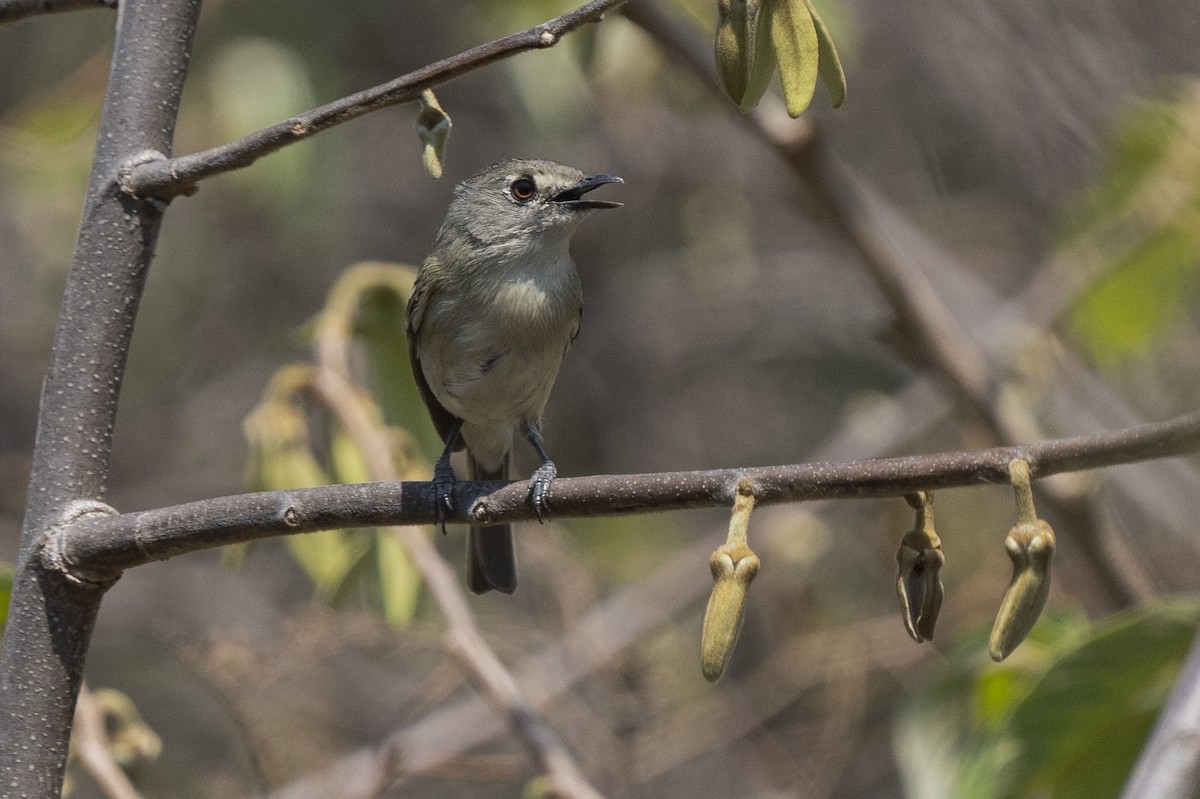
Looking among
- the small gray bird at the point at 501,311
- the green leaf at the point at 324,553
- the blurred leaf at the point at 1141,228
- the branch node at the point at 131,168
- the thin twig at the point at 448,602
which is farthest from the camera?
the small gray bird at the point at 501,311

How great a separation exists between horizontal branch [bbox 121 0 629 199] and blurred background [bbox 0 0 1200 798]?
1.33m

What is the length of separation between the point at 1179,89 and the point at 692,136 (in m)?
4.19

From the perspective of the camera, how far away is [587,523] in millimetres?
6789

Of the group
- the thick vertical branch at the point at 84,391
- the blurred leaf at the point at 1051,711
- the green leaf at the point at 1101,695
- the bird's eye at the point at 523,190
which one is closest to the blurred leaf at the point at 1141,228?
the blurred leaf at the point at 1051,711

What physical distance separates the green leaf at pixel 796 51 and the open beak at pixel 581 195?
2.09 metres

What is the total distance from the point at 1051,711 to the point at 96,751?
1915 millimetres

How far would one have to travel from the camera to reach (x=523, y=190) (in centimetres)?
418

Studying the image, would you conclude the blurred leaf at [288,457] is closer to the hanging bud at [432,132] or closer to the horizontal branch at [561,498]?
the horizontal branch at [561,498]

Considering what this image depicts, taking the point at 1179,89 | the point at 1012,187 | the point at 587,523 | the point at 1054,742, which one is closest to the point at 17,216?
the point at 587,523

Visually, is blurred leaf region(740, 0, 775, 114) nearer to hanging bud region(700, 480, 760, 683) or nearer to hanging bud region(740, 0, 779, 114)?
hanging bud region(740, 0, 779, 114)

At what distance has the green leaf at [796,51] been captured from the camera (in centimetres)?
169

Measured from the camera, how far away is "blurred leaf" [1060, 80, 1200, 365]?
3.51 m

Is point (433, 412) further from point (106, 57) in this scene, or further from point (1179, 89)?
point (1179, 89)

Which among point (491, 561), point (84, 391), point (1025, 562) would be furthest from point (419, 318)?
point (1025, 562)
